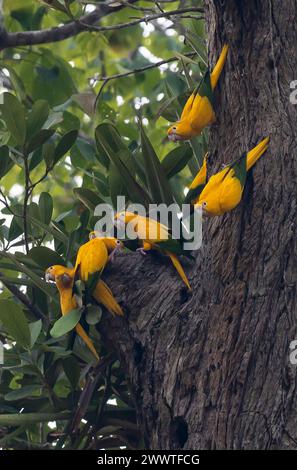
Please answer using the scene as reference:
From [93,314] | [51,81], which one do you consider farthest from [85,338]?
[51,81]

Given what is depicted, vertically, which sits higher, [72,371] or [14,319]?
[14,319]

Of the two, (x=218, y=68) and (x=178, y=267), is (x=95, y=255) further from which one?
(x=218, y=68)

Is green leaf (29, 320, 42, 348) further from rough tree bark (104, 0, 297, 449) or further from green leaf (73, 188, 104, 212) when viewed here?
green leaf (73, 188, 104, 212)

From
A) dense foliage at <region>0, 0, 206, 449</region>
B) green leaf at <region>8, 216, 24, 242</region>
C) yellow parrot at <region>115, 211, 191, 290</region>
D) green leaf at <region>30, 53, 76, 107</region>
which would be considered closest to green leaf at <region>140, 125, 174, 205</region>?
dense foliage at <region>0, 0, 206, 449</region>

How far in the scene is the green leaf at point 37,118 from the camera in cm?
277

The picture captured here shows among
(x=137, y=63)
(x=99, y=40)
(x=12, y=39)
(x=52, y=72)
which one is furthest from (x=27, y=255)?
(x=137, y=63)

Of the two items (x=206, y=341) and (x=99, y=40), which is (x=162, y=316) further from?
(x=99, y=40)

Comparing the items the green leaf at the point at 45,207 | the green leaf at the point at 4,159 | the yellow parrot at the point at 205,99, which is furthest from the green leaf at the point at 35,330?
the yellow parrot at the point at 205,99

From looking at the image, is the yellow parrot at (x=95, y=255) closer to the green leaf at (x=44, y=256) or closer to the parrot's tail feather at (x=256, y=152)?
the green leaf at (x=44, y=256)

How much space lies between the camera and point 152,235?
97.0 inches

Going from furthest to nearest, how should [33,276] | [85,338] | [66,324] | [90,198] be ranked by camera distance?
[90,198], [33,276], [85,338], [66,324]

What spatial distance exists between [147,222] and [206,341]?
46cm

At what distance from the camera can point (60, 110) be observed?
348 centimetres

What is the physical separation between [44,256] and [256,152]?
870mm
